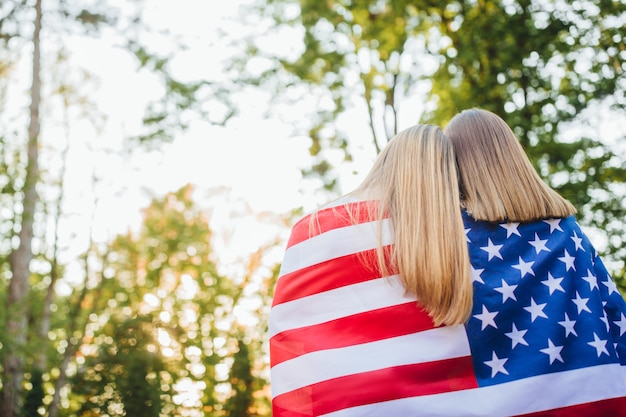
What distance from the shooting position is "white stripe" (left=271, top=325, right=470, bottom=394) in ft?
7.07

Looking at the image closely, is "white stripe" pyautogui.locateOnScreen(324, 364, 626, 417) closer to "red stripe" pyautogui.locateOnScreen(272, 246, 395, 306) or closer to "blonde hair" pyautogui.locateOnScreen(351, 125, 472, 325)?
"blonde hair" pyautogui.locateOnScreen(351, 125, 472, 325)

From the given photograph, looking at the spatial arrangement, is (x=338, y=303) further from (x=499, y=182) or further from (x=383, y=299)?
(x=499, y=182)

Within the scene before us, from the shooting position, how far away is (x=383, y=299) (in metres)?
2.25

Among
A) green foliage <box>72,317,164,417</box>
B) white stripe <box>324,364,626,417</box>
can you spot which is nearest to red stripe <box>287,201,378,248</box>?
white stripe <box>324,364,626,417</box>

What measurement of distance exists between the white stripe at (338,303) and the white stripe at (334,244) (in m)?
0.13

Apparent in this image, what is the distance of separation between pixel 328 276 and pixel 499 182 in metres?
0.75

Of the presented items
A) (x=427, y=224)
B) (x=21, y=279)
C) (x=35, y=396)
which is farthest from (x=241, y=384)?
(x=427, y=224)

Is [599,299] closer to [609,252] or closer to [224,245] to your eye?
[609,252]

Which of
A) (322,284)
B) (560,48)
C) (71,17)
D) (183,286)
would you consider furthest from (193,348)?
(322,284)

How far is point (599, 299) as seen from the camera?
228 centimetres

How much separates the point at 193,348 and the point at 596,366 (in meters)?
14.8

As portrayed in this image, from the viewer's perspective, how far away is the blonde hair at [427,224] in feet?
6.84

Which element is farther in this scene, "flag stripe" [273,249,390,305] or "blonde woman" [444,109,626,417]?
"flag stripe" [273,249,390,305]

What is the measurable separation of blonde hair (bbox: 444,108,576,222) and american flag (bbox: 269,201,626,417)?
6 cm
